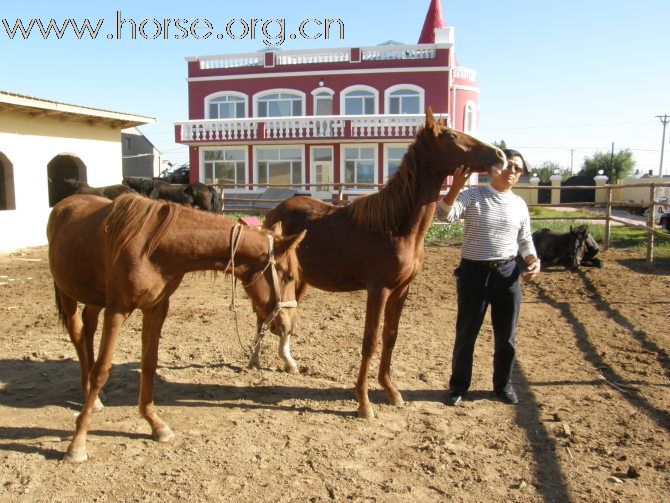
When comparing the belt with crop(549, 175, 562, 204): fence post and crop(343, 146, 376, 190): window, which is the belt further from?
crop(549, 175, 562, 204): fence post

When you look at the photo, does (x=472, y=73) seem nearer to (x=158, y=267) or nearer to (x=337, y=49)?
(x=337, y=49)

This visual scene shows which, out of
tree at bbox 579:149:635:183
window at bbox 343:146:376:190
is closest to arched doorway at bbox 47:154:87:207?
window at bbox 343:146:376:190

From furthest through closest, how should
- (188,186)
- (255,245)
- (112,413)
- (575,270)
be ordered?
(188,186), (575,270), (112,413), (255,245)

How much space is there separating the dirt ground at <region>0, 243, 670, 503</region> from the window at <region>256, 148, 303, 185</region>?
19.6 metres

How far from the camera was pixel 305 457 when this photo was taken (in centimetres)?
302

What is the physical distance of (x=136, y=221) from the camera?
2898 mm

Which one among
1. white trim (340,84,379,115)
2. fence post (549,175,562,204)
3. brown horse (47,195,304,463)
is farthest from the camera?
fence post (549,175,562,204)

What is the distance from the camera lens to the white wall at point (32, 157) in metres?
11.8

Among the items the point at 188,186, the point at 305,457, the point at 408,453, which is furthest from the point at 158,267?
the point at 188,186

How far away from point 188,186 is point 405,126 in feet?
39.2

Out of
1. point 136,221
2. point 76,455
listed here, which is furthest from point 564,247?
point 76,455

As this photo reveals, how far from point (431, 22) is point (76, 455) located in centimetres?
2889

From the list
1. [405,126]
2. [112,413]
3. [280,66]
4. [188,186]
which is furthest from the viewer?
[280,66]

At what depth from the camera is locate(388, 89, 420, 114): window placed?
78.5 ft
